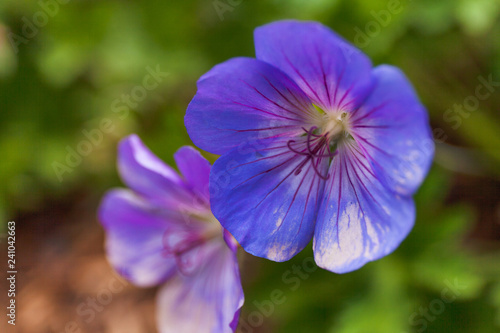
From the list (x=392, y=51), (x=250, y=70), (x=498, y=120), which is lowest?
(x=498, y=120)

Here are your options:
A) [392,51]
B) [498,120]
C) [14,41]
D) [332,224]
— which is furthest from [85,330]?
[498,120]

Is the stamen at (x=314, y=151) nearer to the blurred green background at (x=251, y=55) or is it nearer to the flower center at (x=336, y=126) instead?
the flower center at (x=336, y=126)

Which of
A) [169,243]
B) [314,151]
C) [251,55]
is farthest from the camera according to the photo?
[251,55]

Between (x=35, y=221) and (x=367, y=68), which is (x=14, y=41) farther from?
(x=367, y=68)

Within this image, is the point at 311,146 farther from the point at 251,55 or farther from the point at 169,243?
the point at 251,55

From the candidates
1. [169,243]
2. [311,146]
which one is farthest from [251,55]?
[311,146]

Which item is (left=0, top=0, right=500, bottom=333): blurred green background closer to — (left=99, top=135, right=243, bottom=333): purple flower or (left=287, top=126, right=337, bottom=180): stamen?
(left=99, top=135, right=243, bottom=333): purple flower
